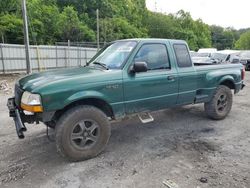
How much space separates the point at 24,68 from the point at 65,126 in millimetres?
14617

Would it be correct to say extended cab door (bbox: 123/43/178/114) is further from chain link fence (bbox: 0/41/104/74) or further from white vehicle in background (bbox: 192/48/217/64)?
chain link fence (bbox: 0/41/104/74)

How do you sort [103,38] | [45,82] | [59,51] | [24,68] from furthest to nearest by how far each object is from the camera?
[103,38] → [59,51] → [24,68] → [45,82]

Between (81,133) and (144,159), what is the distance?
1077 mm

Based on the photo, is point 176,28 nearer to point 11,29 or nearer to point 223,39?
point 11,29

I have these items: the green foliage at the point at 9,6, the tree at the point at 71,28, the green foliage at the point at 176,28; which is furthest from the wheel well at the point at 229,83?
the green foliage at the point at 176,28

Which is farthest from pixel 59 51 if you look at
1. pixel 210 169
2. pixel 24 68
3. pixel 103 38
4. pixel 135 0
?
pixel 135 0

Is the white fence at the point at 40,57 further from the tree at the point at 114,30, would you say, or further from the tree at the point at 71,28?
the tree at the point at 114,30

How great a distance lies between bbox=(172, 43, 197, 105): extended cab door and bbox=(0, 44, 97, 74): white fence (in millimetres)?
13495

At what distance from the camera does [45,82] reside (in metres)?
3.41

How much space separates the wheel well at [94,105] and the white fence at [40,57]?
43.9 feet

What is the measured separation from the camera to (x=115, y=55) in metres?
4.37

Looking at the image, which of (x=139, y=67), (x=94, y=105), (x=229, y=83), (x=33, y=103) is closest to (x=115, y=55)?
(x=139, y=67)

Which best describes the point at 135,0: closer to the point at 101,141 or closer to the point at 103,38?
the point at 103,38

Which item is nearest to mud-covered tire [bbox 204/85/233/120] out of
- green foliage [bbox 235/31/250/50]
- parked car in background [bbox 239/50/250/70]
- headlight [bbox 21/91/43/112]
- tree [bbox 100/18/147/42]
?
headlight [bbox 21/91/43/112]
